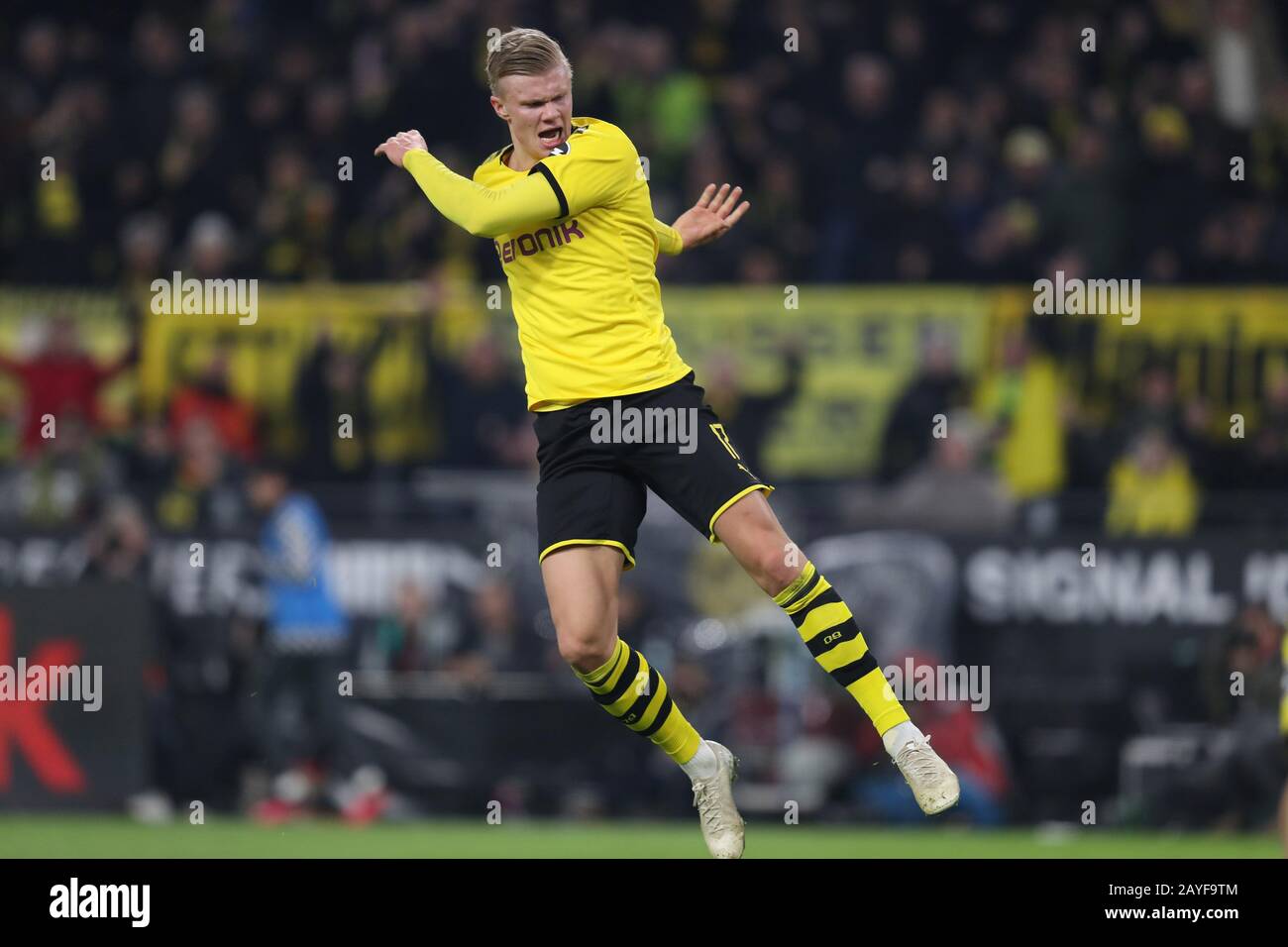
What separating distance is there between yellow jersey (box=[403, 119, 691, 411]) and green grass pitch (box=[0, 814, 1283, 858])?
12.8 ft

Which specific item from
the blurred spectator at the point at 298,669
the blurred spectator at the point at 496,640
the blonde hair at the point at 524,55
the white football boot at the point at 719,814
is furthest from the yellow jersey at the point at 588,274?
the blurred spectator at the point at 298,669

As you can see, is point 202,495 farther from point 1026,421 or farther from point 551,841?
point 1026,421

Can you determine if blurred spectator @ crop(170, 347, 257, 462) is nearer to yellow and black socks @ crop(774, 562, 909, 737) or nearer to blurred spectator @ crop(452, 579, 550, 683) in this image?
blurred spectator @ crop(452, 579, 550, 683)

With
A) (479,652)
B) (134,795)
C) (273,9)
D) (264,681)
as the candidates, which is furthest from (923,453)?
(273,9)

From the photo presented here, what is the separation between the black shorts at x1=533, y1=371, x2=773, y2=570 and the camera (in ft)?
23.7

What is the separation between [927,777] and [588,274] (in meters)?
2.04

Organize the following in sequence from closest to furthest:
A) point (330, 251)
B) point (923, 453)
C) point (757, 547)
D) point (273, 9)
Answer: point (757, 547) → point (923, 453) → point (330, 251) → point (273, 9)

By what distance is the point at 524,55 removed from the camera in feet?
23.1

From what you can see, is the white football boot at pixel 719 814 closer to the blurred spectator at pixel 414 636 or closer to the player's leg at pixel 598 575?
the player's leg at pixel 598 575

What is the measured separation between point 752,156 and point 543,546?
375 inches

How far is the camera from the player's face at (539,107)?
7074mm

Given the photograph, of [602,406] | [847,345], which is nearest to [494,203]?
[602,406]

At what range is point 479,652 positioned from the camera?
521 inches

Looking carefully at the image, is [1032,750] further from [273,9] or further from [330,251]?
[273,9]
